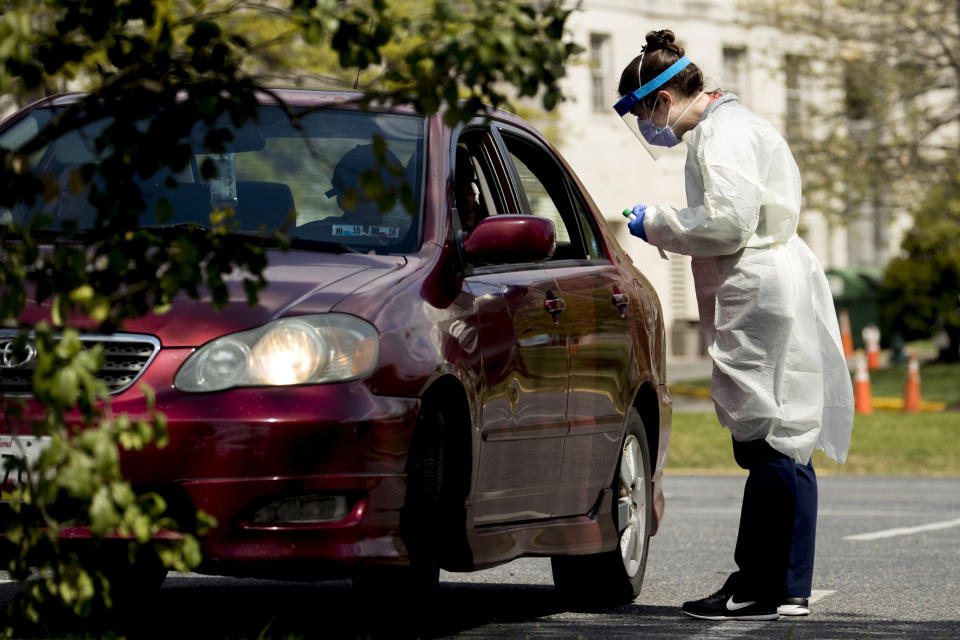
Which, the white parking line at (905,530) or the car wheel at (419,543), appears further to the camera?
the white parking line at (905,530)

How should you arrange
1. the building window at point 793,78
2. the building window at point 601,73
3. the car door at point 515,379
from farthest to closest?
the building window at point 601,73 < the building window at point 793,78 < the car door at point 515,379

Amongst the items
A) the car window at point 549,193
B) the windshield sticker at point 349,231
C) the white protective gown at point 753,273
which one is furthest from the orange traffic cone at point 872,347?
the windshield sticker at point 349,231

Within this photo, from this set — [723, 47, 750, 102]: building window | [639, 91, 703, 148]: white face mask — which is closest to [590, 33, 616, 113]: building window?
[723, 47, 750, 102]: building window

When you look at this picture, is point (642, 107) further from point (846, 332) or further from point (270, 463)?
point (846, 332)

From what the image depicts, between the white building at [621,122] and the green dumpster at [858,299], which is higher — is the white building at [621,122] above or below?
above

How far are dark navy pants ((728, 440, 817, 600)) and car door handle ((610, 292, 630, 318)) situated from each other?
2.09 feet

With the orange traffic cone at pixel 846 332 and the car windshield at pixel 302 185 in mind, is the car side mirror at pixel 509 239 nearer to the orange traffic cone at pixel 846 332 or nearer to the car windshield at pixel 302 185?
the car windshield at pixel 302 185

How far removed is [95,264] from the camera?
3.94 m

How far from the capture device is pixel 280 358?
4.88 m

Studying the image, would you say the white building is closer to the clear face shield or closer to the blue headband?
the clear face shield

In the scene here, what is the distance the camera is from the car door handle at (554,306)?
20.3ft

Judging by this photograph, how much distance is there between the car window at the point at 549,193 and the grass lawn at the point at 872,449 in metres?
9.15

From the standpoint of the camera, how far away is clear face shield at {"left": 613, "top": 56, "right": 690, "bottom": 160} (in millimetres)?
Result: 6711

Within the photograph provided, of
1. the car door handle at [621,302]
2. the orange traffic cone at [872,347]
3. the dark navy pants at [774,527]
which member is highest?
the car door handle at [621,302]
